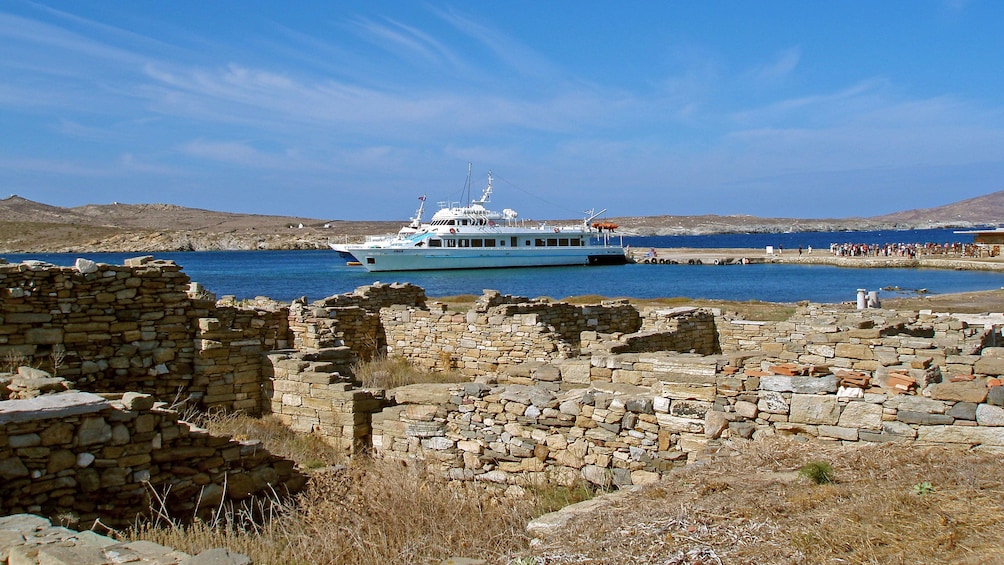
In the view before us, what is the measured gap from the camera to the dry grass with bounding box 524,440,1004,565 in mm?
3816

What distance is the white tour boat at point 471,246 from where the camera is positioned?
74062 mm

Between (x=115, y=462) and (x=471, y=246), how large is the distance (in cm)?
7091

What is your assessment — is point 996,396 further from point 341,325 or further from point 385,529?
point 341,325

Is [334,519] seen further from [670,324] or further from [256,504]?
[670,324]

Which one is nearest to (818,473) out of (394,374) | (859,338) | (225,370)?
(859,338)

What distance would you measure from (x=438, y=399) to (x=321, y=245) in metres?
139

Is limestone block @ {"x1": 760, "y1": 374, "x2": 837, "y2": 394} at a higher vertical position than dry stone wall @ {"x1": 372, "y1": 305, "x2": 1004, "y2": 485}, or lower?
higher

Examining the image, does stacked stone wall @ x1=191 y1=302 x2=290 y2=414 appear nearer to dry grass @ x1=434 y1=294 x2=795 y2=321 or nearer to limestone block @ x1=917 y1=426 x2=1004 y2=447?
limestone block @ x1=917 y1=426 x2=1004 y2=447

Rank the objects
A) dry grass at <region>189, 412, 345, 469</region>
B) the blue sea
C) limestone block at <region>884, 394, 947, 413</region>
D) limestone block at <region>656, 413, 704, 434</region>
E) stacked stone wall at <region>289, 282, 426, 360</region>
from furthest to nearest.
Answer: the blue sea → stacked stone wall at <region>289, 282, 426, 360</region> → dry grass at <region>189, 412, 345, 469</region> → limestone block at <region>656, 413, 704, 434</region> → limestone block at <region>884, 394, 947, 413</region>

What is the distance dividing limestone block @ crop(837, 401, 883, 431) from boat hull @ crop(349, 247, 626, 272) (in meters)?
68.4

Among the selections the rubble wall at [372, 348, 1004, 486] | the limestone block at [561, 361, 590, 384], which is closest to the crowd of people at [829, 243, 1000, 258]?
the limestone block at [561, 361, 590, 384]

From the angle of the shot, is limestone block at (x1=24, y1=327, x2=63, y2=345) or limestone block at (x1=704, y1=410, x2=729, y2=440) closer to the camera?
limestone block at (x1=704, y1=410, x2=729, y2=440)

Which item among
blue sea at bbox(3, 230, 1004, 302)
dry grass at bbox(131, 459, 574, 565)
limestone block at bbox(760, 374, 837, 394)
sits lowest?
blue sea at bbox(3, 230, 1004, 302)

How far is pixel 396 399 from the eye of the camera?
8.77 m
